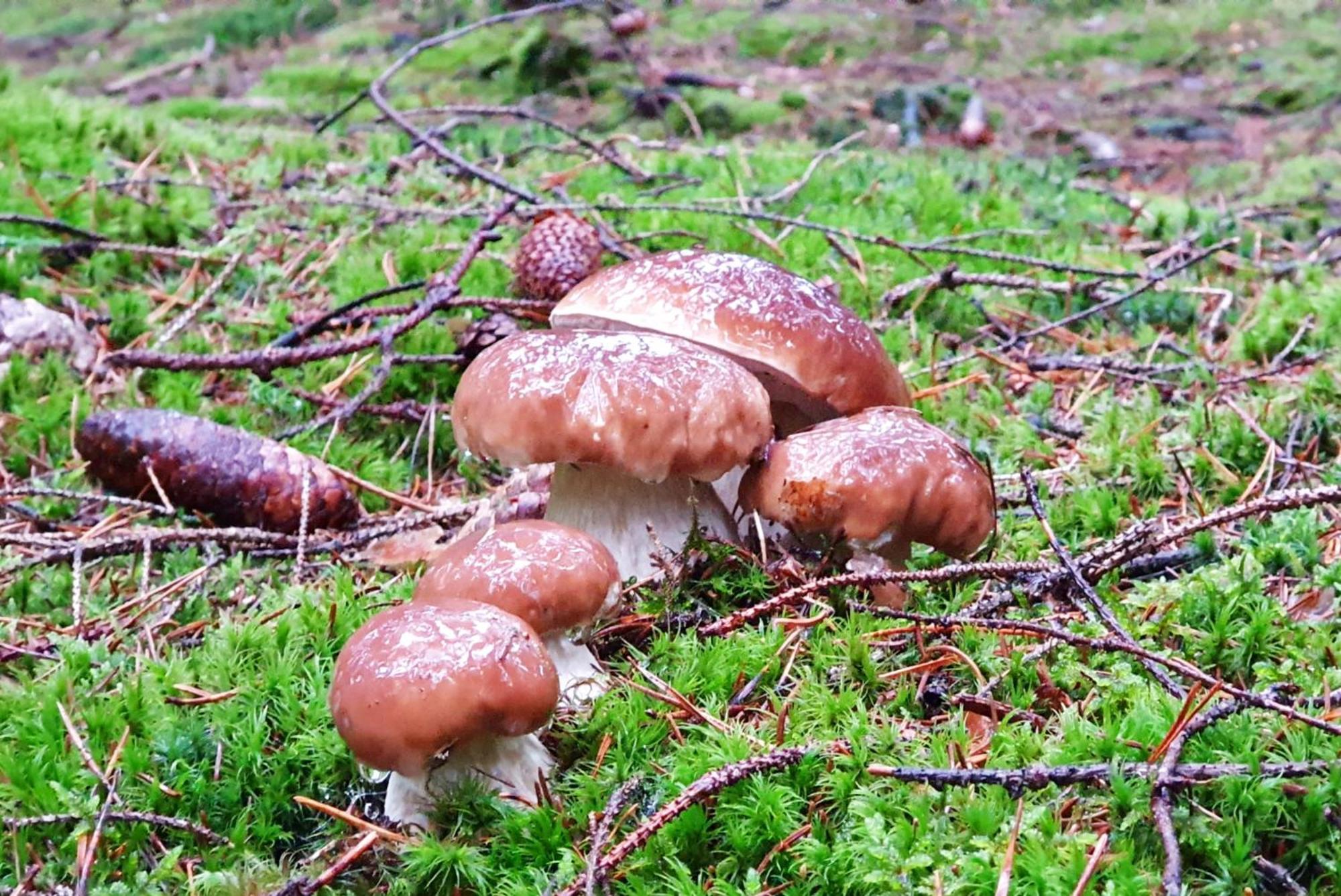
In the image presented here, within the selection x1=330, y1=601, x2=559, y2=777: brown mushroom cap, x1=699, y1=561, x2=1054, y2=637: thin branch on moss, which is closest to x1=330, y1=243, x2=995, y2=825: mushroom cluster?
x1=330, y1=601, x2=559, y2=777: brown mushroom cap

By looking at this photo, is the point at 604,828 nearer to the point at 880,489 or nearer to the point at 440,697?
the point at 440,697

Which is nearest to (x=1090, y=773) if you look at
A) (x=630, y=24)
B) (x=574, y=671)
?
(x=574, y=671)

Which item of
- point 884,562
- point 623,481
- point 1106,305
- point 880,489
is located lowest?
point 1106,305

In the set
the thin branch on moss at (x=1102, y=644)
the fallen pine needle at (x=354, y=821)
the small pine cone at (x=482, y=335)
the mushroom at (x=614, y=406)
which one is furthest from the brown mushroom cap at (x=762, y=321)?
the fallen pine needle at (x=354, y=821)

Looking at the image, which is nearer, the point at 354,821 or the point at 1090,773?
the point at 1090,773

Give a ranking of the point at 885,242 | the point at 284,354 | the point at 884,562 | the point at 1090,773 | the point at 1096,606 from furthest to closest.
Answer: the point at 885,242
the point at 284,354
the point at 884,562
the point at 1096,606
the point at 1090,773

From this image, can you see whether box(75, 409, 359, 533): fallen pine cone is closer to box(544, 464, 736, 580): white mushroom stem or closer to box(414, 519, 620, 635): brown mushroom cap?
box(544, 464, 736, 580): white mushroom stem

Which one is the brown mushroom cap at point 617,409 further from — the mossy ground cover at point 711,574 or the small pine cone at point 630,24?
the small pine cone at point 630,24
